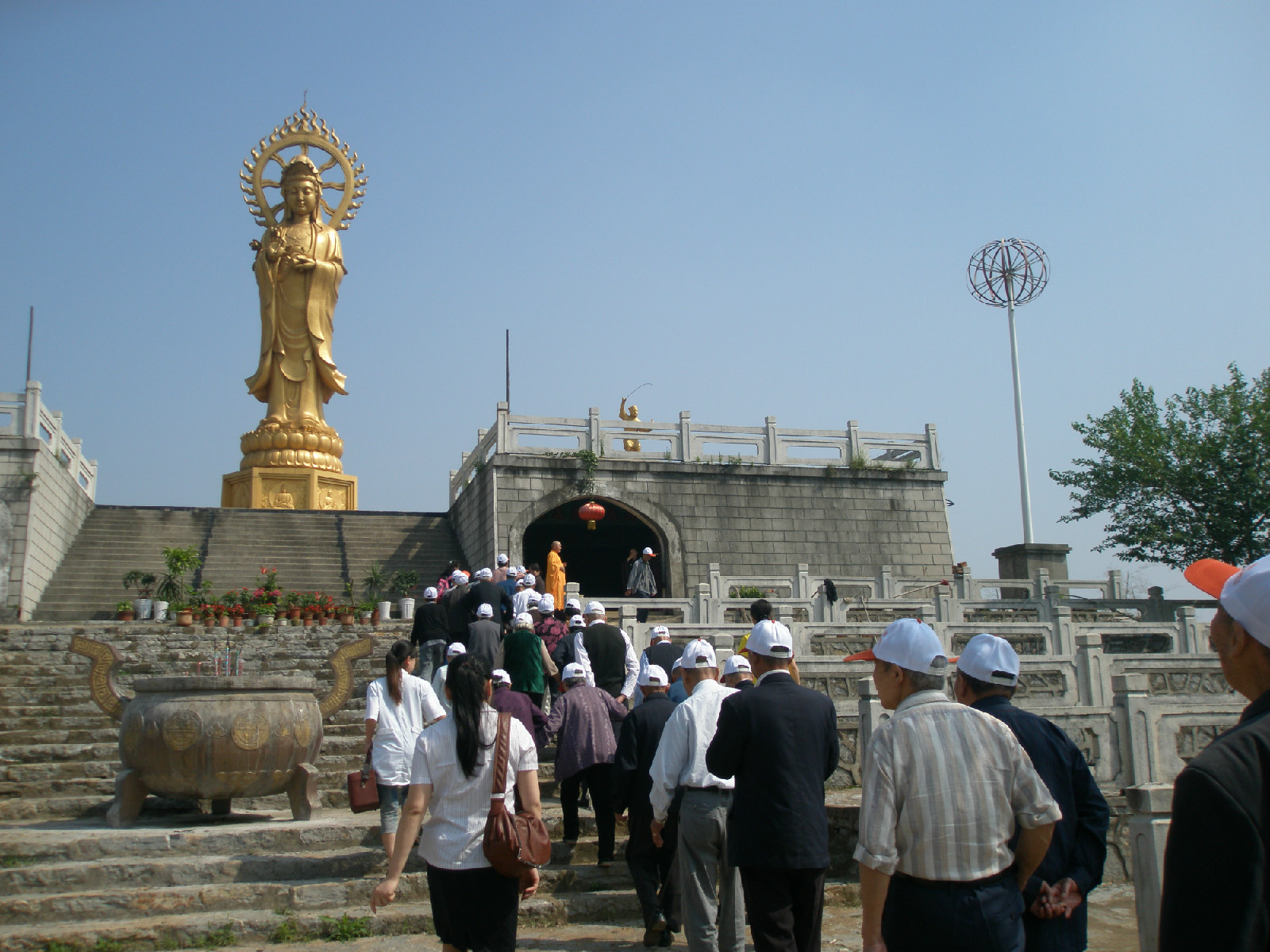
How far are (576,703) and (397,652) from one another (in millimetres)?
1198

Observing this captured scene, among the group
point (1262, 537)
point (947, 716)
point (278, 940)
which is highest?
point (1262, 537)

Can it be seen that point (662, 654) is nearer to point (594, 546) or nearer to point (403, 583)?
point (403, 583)

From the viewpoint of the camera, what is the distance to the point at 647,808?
5504 mm

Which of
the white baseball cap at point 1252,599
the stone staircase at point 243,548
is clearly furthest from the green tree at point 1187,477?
the white baseball cap at point 1252,599

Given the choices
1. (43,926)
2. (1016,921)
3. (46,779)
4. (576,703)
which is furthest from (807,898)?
(46,779)

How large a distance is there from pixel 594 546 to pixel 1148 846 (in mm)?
18320

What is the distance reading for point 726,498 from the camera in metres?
18.8

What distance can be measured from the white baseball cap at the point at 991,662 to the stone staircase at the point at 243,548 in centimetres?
1494

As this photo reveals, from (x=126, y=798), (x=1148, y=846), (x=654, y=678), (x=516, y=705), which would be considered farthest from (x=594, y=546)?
(x=1148, y=846)

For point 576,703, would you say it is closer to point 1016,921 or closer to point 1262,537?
point 1016,921

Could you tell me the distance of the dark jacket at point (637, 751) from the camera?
5.64m

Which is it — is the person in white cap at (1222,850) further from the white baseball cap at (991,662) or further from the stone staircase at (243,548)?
the stone staircase at (243,548)

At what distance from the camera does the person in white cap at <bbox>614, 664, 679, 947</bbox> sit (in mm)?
5309

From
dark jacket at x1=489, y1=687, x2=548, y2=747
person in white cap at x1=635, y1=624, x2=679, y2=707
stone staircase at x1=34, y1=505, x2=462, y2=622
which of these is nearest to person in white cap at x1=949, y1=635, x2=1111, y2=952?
dark jacket at x1=489, y1=687, x2=548, y2=747
